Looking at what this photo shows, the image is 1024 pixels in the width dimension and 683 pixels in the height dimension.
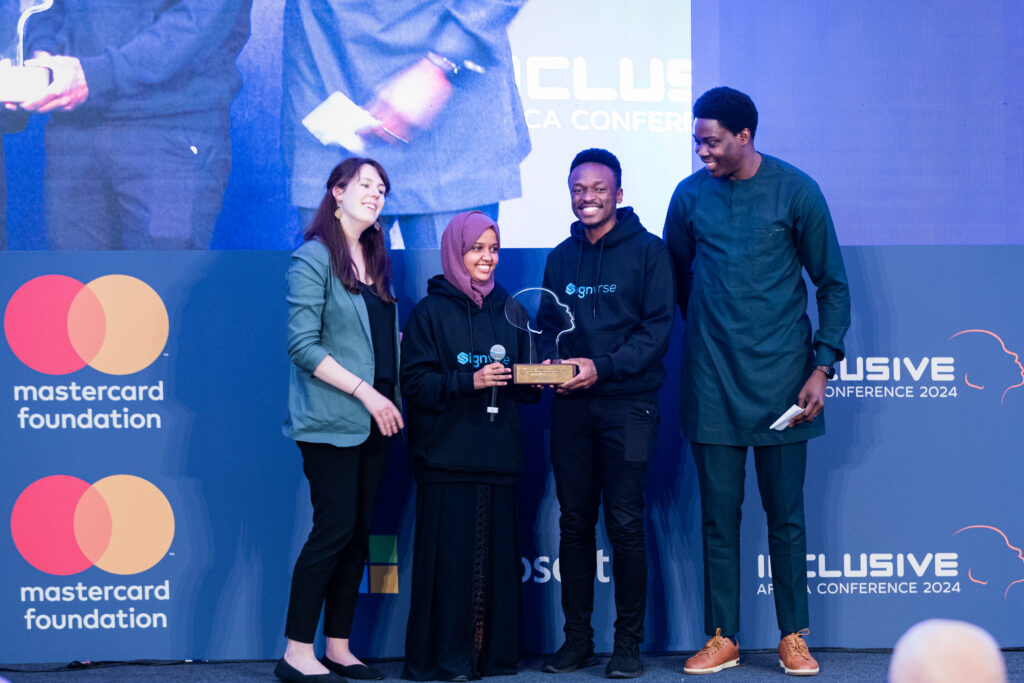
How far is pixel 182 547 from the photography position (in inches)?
122

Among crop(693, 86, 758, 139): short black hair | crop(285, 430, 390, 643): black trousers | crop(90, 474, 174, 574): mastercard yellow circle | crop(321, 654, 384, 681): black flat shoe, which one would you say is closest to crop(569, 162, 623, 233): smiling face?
crop(693, 86, 758, 139): short black hair

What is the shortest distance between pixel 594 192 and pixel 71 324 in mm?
1716

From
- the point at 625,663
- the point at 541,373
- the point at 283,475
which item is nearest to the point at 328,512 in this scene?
the point at 283,475

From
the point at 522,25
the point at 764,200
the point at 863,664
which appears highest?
the point at 522,25

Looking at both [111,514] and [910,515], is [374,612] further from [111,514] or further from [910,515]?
[910,515]

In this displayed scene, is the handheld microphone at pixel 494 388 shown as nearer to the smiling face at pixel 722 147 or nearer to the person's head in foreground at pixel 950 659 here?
the smiling face at pixel 722 147

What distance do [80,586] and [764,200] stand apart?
245 centimetres

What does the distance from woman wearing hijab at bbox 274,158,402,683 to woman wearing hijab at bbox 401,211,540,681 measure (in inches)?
4.6

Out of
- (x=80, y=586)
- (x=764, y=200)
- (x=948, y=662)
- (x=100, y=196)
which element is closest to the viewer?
(x=948, y=662)

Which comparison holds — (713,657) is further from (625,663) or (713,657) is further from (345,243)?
(345,243)

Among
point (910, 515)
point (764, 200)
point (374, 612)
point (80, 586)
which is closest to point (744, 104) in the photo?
point (764, 200)

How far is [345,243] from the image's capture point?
281 centimetres

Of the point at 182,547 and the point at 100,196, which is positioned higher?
the point at 100,196

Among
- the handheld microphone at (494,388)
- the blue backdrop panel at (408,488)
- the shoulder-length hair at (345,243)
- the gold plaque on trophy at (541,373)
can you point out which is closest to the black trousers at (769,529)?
the blue backdrop panel at (408,488)
